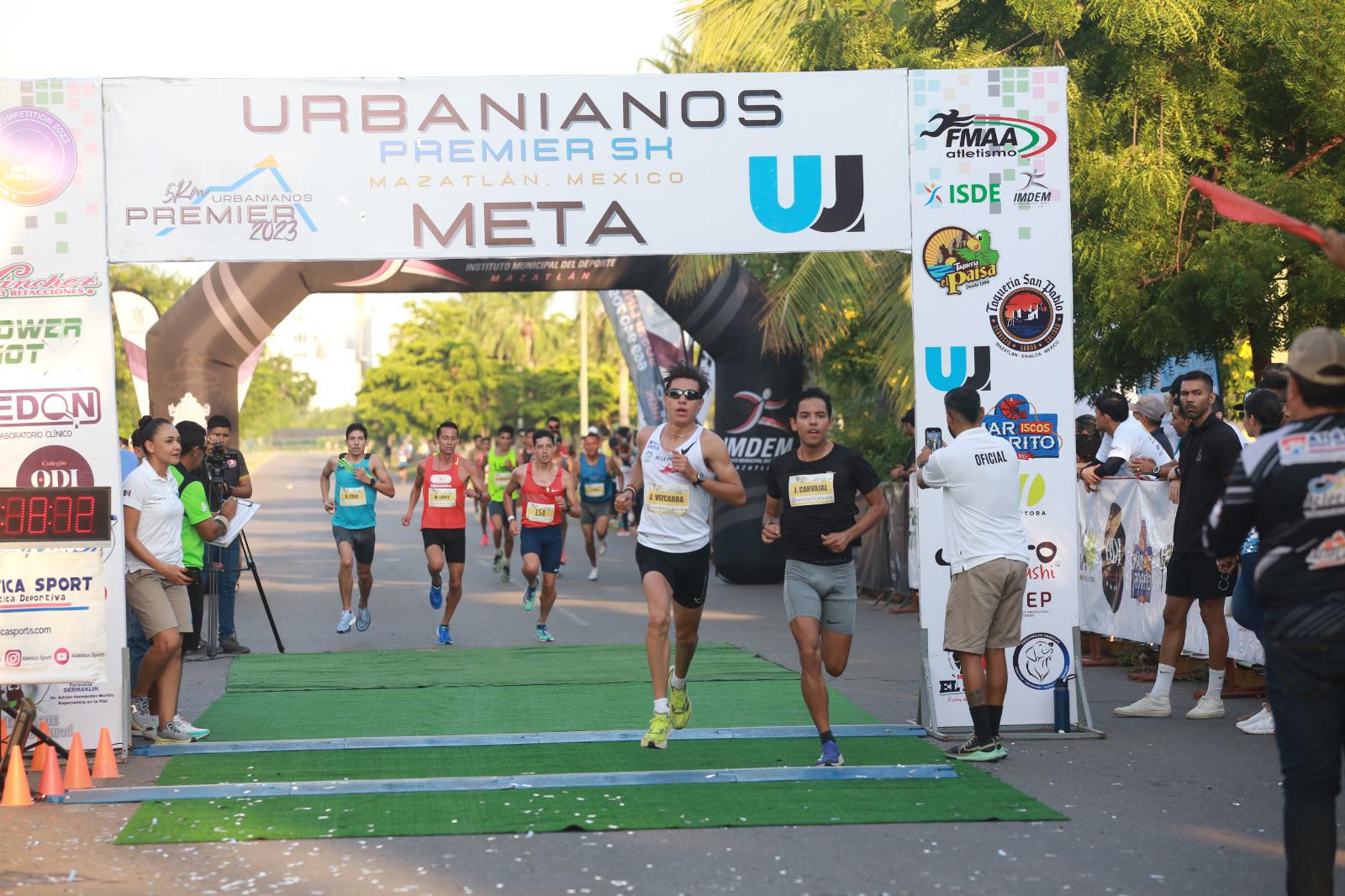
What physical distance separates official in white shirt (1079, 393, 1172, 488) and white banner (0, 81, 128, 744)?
757cm

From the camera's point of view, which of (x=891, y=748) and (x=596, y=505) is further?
(x=596, y=505)

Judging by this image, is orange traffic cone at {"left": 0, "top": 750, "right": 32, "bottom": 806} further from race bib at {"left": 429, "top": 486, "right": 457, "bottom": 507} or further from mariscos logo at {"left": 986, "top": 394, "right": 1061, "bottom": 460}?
race bib at {"left": 429, "top": 486, "right": 457, "bottom": 507}

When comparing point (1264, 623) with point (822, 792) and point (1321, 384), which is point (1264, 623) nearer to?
point (1321, 384)

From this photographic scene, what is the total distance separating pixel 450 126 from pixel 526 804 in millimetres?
4001

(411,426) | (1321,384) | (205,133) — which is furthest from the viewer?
(411,426)

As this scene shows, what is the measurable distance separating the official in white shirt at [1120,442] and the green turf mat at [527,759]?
14.1ft

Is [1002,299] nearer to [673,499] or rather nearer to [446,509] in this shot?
[673,499]

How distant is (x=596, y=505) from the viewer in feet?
72.2

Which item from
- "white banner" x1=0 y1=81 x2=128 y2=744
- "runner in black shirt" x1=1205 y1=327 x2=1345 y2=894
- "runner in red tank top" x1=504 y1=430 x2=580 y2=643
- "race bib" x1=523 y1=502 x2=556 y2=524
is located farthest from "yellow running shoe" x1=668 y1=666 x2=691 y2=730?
"race bib" x1=523 y1=502 x2=556 y2=524

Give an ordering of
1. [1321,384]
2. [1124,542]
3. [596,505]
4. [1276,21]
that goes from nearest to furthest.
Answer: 1. [1321,384]
2. [1124,542]
3. [1276,21]
4. [596,505]

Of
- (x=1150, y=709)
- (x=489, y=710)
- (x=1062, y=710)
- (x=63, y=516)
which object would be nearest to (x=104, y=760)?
(x=63, y=516)

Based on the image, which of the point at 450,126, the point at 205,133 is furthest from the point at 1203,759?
the point at 205,133

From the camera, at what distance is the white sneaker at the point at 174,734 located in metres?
9.12

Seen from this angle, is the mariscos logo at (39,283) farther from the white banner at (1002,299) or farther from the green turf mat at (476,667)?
the white banner at (1002,299)
